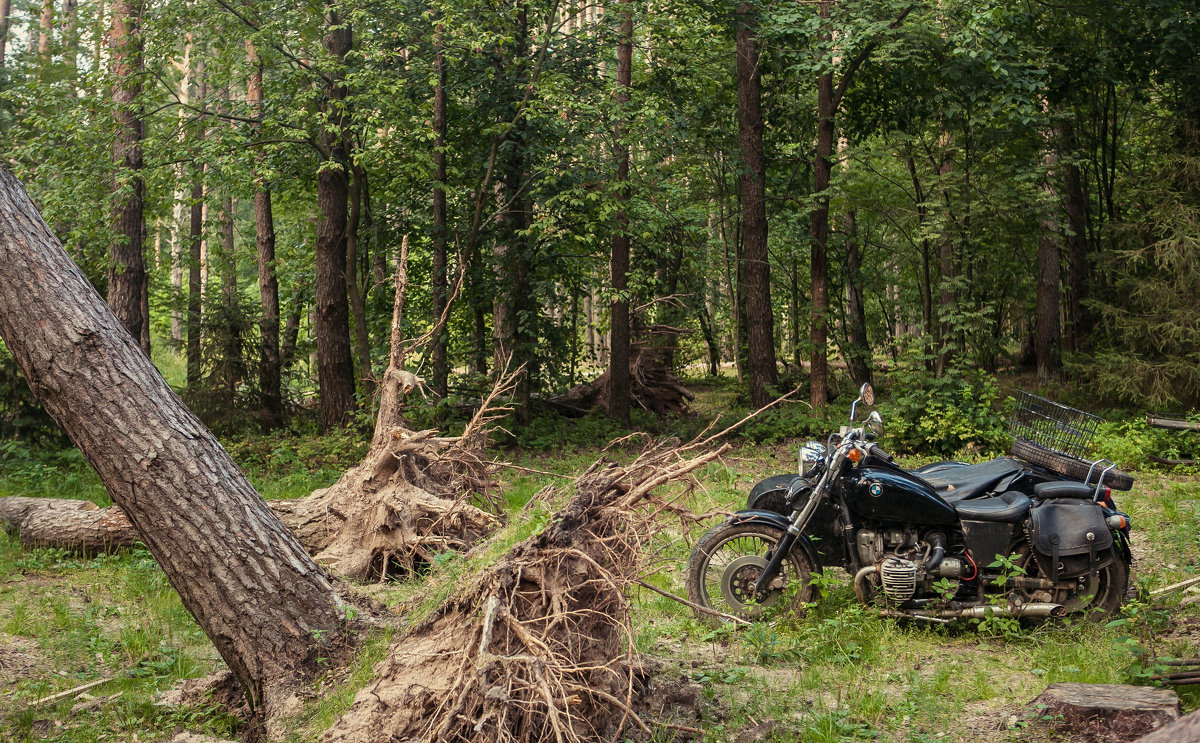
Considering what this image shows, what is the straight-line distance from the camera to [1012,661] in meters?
5.07

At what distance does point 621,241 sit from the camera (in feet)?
46.0

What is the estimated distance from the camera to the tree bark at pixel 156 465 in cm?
423

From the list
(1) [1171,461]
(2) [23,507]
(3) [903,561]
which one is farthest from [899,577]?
(2) [23,507]

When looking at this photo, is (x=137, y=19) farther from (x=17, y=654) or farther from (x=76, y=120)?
(x=17, y=654)

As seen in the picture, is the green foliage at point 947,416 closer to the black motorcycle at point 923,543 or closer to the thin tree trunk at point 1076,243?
the thin tree trunk at point 1076,243

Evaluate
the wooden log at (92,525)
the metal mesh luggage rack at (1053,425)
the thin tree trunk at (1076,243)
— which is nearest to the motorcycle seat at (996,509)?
the metal mesh luggage rack at (1053,425)

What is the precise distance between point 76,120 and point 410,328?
5269mm

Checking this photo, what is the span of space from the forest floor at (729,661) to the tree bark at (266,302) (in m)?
6.70

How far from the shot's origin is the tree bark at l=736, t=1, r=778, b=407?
557 inches

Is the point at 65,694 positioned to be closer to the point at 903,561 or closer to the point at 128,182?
the point at 903,561

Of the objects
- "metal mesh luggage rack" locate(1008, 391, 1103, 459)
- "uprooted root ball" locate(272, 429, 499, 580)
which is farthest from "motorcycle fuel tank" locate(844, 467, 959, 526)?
"uprooted root ball" locate(272, 429, 499, 580)

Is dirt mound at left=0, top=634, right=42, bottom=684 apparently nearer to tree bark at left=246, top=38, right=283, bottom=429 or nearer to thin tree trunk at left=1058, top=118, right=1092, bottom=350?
tree bark at left=246, top=38, right=283, bottom=429

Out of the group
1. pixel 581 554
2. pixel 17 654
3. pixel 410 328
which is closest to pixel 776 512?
pixel 581 554

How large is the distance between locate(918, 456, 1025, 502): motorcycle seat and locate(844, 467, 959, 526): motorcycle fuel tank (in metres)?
0.22
